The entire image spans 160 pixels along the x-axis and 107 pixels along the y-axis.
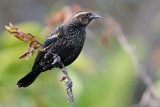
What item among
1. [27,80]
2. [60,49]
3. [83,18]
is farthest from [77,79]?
[60,49]

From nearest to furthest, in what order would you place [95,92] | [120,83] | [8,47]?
[8,47] → [95,92] → [120,83]

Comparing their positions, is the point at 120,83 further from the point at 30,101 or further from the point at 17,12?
the point at 17,12

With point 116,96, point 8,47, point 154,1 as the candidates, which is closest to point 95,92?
point 116,96

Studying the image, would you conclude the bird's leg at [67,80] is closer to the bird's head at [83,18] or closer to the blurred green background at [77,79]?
the bird's head at [83,18]

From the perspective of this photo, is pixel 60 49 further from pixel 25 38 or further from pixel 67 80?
pixel 25 38

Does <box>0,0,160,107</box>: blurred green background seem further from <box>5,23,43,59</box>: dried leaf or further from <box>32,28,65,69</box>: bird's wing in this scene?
<box>5,23,43,59</box>: dried leaf

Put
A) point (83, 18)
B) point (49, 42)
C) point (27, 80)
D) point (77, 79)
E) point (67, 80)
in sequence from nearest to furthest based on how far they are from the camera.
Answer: point (67, 80)
point (49, 42)
point (27, 80)
point (83, 18)
point (77, 79)

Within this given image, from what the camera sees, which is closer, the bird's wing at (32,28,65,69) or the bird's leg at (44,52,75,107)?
the bird's leg at (44,52,75,107)

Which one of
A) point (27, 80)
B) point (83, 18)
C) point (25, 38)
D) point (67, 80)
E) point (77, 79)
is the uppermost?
point (77, 79)

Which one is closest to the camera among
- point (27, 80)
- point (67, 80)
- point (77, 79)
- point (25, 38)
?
point (25, 38)

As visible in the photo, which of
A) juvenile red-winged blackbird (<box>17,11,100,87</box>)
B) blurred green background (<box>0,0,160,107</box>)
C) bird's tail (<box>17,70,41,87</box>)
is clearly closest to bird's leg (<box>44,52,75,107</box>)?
juvenile red-winged blackbird (<box>17,11,100,87</box>)

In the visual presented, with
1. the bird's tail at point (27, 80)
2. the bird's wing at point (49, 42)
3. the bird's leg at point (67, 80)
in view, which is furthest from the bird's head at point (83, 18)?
the bird's leg at point (67, 80)
